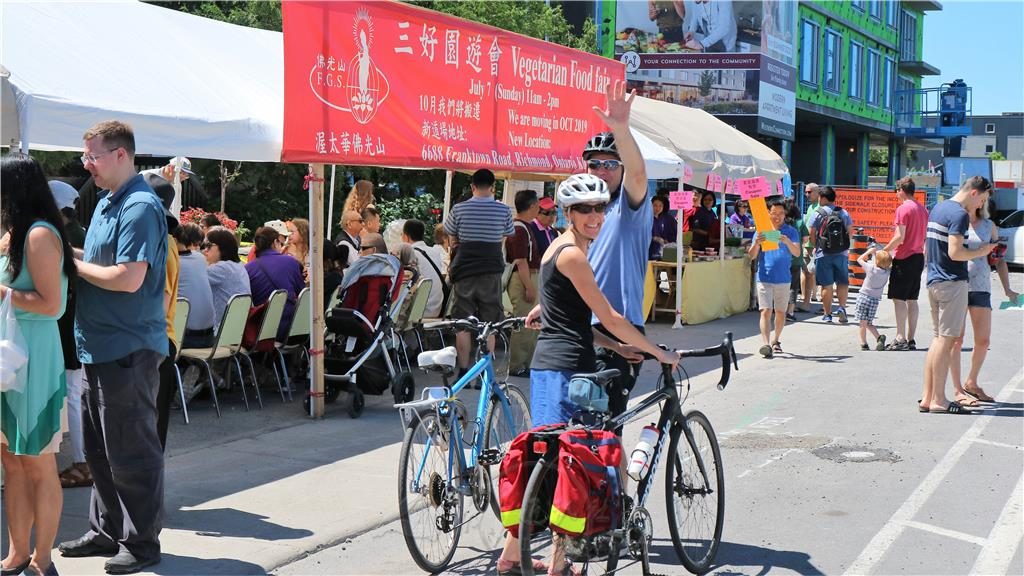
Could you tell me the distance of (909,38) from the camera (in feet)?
191

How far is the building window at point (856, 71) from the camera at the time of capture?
1826 inches

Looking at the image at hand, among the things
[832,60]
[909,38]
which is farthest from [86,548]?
[909,38]

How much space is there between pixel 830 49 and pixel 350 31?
1502 inches

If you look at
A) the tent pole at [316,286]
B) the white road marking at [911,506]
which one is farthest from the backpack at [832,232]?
the tent pole at [316,286]

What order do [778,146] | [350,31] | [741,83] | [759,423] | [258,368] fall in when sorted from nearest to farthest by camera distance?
[350,31] → [759,423] → [258,368] → [741,83] → [778,146]

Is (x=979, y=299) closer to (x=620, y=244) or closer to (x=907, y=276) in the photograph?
(x=907, y=276)

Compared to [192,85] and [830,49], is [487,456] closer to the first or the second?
[192,85]

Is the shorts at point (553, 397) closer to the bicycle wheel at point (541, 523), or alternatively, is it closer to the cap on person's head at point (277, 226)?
the bicycle wheel at point (541, 523)

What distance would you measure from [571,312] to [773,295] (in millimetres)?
8788

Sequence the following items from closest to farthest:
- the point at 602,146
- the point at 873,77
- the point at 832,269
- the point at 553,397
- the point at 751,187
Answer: the point at 553,397
the point at 602,146
the point at 832,269
the point at 751,187
the point at 873,77

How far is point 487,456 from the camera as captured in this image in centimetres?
559

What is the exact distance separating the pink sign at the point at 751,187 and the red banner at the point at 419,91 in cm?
504

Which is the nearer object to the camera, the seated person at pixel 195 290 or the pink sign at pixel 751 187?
the seated person at pixel 195 290

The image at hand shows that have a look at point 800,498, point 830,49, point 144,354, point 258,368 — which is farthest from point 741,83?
point 144,354
